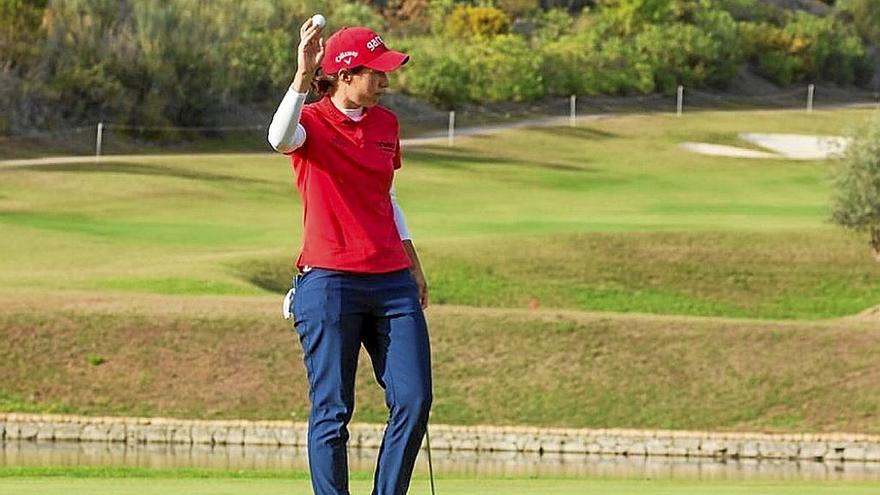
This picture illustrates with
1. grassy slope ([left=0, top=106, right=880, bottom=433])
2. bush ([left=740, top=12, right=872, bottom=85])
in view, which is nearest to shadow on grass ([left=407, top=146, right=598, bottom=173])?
grassy slope ([left=0, top=106, right=880, bottom=433])

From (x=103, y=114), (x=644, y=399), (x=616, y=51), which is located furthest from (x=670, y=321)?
(x=616, y=51)

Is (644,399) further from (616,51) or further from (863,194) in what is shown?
(616,51)

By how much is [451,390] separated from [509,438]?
9.03ft

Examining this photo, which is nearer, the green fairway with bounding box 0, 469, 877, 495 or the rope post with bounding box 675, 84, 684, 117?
the green fairway with bounding box 0, 469, 877, 495

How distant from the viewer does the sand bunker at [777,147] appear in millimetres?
56125

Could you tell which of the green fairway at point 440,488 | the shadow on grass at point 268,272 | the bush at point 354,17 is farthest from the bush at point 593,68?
the green fairway at point 440,488

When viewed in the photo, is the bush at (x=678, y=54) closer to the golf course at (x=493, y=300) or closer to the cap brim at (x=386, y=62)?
the golf course at (x=493, y=300)

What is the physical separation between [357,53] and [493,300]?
74.6ft

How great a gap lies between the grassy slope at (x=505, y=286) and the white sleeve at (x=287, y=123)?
13.6 metres

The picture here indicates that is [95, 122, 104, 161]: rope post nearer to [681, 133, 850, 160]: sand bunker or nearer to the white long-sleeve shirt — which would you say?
[681, 133, 850, 160]: sand bunker

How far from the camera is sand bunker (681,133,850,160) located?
A: 184ft

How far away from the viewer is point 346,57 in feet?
23.8

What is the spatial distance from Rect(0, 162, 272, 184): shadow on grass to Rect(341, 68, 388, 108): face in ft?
110

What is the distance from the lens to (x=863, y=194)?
30641mm
